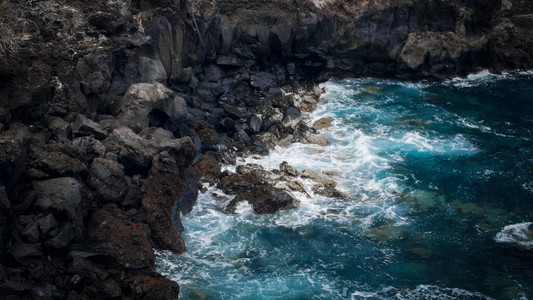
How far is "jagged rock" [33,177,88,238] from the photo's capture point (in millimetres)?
17938

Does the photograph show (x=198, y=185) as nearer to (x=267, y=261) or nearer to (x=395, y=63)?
(x=267, y=261)

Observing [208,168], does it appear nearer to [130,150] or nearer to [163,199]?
[163,199]

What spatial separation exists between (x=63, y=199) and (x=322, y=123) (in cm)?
2007

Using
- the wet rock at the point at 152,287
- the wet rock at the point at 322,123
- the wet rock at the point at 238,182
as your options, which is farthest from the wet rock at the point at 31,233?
the wet rock at the point at 322,123

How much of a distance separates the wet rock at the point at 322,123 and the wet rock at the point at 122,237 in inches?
661

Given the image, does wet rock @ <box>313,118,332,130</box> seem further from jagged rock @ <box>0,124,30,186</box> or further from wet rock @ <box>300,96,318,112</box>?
jagged rock @ <box>0,124,30,186</box>

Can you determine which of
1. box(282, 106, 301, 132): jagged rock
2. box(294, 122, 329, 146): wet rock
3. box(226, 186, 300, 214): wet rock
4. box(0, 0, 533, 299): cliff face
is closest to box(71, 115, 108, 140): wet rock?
box(0, 0, 533, 299): cliff face

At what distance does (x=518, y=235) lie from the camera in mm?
22953

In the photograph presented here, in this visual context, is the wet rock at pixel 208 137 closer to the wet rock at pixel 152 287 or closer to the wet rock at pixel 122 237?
the wet rock at pixel 122 237

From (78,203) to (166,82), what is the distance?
13.1 metres

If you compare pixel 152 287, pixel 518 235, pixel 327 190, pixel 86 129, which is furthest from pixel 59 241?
pixel 518 235

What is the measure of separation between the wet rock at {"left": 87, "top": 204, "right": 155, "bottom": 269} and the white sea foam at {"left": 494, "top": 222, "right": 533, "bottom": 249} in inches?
610

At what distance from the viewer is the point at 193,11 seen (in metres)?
33.8

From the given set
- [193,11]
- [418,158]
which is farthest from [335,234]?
[193,11]
